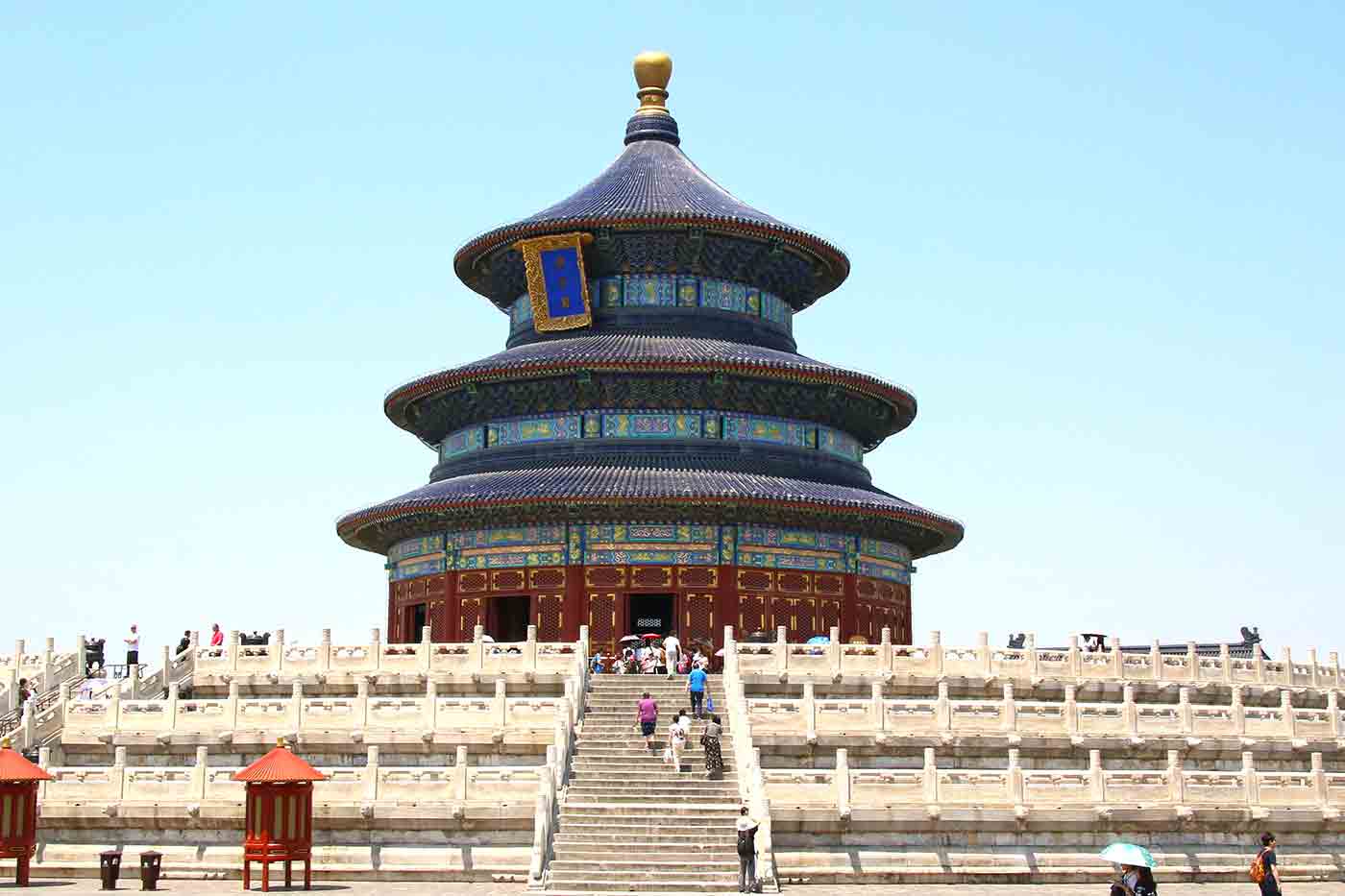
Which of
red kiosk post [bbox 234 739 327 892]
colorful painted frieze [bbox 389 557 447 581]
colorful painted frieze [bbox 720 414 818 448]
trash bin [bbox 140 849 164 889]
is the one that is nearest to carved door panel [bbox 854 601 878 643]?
colorful painted frieze [bbox 720 414 818 448]

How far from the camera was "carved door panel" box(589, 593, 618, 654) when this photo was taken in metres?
48.8

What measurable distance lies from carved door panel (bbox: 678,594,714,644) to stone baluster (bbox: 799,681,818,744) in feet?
51.4

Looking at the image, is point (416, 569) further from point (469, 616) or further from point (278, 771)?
point (278, 771)

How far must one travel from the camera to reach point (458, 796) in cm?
3047

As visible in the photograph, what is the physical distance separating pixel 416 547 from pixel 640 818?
25.6 meters

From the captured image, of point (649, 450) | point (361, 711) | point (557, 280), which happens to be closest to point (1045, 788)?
Result: point (361, 711)

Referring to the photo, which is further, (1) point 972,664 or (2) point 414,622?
(2) point 414,622

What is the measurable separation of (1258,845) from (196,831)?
2007cm

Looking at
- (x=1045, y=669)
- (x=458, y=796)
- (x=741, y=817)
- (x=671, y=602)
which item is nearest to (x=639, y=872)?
(x=741, y=817)

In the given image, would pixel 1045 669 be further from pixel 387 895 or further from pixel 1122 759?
pixel 387 895

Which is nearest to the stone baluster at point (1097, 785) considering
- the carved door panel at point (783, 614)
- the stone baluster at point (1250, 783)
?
the stone baluster at point (1250, 783)

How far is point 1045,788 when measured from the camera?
31375 millimetres

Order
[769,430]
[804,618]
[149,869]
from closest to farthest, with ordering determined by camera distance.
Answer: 1. [149,869]
2. [804,618]
3. [769,430]

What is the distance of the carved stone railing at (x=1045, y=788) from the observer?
30453 mm
